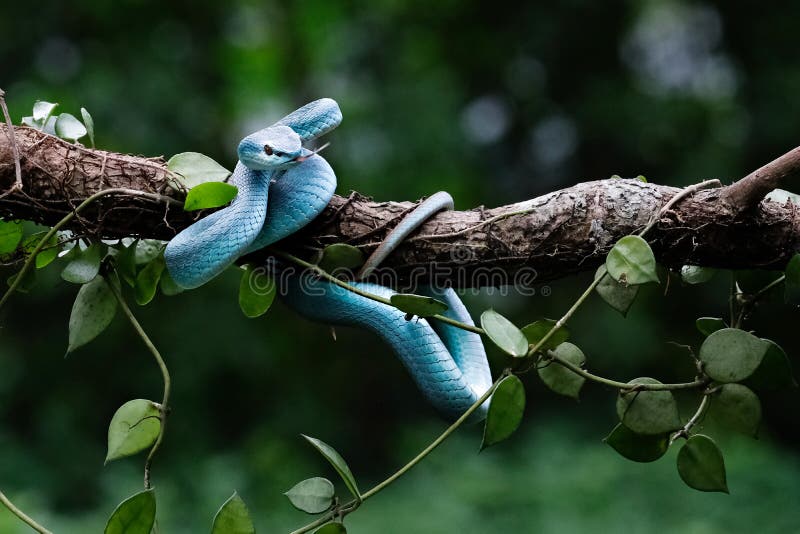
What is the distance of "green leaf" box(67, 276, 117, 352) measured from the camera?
144cm

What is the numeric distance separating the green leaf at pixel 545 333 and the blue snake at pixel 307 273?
0.67 ft

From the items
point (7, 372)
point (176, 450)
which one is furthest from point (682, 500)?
point (7, 372)

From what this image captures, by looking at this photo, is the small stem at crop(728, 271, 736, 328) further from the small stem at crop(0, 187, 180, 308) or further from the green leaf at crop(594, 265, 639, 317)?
the small stem at crop(0, 187, 180, 308)

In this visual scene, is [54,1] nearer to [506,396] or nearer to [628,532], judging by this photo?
[628,532]

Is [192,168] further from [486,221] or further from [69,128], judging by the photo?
[486,221]

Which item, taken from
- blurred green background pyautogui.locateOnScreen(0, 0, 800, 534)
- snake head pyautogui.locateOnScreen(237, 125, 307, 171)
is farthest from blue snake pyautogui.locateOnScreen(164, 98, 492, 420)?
blurred green background pyautogui.locateOnScreen(0, 0, 800, 534)

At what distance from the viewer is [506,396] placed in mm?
1126

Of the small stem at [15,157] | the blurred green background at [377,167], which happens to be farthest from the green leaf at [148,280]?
the blurred green background at [377,167]

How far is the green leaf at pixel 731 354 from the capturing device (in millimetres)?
1198

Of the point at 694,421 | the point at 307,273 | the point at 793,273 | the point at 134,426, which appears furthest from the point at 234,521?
the point at 793,273

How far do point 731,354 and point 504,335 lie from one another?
35cm

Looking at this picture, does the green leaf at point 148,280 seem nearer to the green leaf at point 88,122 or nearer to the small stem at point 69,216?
the small stem at point 69,216

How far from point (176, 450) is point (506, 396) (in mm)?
5766

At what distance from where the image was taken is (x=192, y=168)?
4.63 feet
